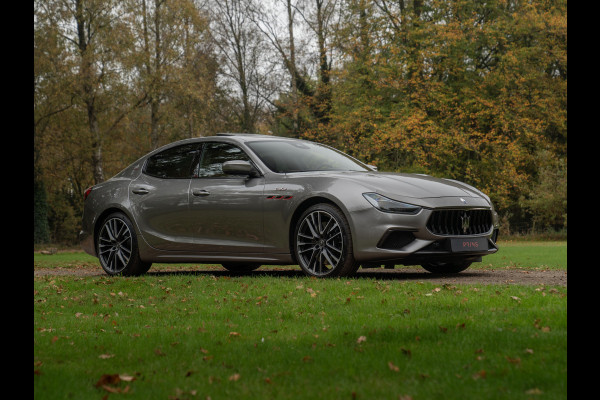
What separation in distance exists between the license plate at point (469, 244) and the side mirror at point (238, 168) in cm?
256

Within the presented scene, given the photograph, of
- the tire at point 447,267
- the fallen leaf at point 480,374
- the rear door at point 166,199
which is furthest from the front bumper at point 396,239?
the fallen leaf at point 480,374

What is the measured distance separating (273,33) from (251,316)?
112 feet

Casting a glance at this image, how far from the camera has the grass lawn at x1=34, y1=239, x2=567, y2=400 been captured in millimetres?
3756

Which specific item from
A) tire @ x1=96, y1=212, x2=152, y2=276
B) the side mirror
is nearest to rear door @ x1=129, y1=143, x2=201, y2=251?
tire @ x1=96, y1=212, x2=152, y2=276

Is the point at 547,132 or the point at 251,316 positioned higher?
the point at 547,132

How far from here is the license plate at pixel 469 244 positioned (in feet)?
26.6

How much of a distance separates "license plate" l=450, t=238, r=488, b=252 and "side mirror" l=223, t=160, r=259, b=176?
2564 millimetres

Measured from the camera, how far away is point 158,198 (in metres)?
9.83

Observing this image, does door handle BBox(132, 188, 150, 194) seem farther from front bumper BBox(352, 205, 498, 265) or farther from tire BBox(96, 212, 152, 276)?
front bumper BBox(352, 205, 498, 265)

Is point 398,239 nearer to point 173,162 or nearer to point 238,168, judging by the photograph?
point 238,168

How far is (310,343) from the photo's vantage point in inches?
189
